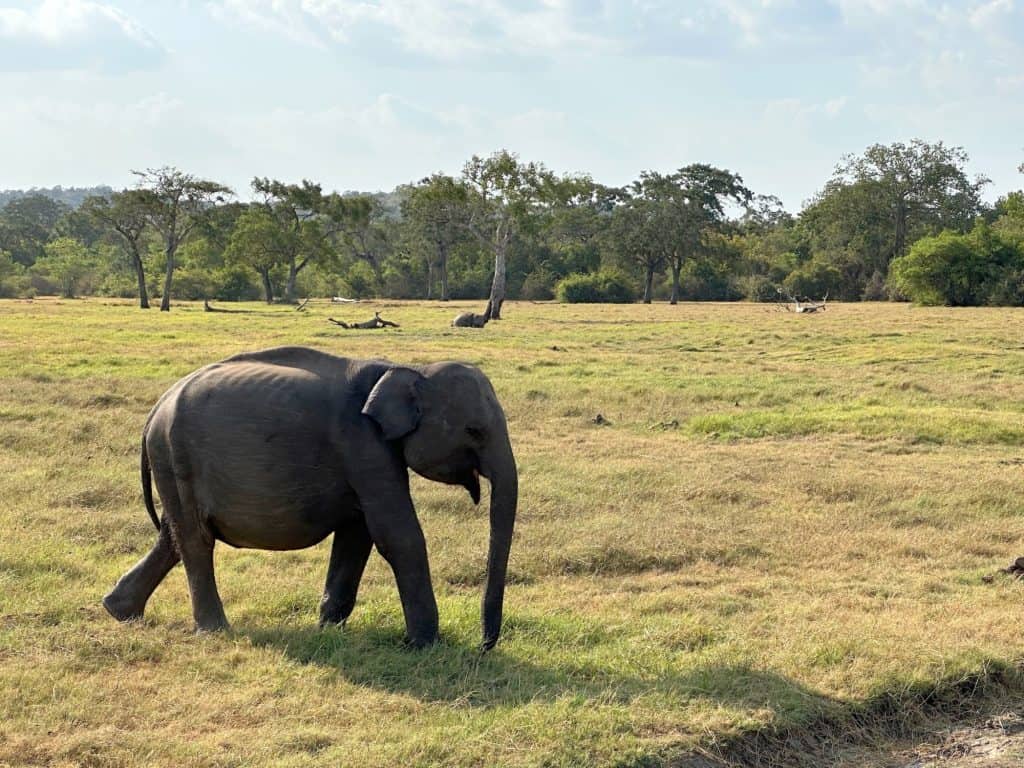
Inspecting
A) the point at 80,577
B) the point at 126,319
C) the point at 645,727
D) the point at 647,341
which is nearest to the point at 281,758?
the point at 645,727

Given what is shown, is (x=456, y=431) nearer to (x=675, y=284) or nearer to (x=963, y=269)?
(x=963, y=269)

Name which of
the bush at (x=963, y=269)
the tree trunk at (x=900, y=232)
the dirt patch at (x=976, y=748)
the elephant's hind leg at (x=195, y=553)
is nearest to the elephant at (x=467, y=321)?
the bush at (x=963, y=269)

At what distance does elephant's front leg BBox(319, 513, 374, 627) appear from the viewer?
6645 mm

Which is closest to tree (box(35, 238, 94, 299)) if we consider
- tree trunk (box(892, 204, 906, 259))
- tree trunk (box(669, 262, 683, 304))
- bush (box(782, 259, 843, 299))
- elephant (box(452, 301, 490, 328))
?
tree trunk (box(669, 262, 683, 304))

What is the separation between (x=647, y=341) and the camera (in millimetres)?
28344

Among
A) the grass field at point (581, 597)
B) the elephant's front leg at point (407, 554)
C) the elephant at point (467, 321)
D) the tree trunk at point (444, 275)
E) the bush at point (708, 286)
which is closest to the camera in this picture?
the grass field at point (581, 597)

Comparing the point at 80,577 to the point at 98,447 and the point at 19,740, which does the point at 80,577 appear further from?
the point at 98,447

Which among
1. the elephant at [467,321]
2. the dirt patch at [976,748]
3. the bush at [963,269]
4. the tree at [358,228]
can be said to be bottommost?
the dirt patch at [976,748]

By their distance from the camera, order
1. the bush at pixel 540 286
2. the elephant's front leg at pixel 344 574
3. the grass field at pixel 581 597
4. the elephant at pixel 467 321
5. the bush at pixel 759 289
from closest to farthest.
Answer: the grass field at pixel 581 597
the elephant's front leg at pixel 344 574
the elephant at pixel 467 321
the bush at pixel 759 289
the bush at pixel 540 286

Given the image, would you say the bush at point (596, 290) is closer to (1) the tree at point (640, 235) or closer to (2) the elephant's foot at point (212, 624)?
(1) the tree at point (640, 235)

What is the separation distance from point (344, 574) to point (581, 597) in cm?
175

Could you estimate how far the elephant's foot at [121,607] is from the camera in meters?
6.71

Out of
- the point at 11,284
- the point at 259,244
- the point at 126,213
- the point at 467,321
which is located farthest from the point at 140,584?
the point at 11,284

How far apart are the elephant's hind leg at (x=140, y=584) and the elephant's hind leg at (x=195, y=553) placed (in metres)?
0.24
